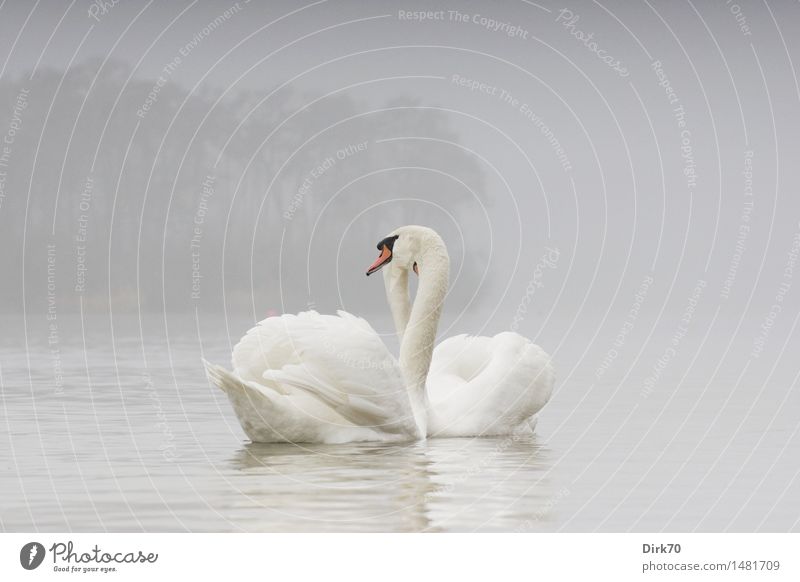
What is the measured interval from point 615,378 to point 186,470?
6785 millimetres

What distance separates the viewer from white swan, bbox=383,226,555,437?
10125 millimetres

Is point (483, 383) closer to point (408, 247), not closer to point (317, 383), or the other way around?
point (408, 247)

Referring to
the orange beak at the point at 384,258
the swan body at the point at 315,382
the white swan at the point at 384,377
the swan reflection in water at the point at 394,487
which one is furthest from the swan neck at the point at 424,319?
the swan body at the point at 315,382

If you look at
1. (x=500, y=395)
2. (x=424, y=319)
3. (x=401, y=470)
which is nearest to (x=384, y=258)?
(x=424, y=319)

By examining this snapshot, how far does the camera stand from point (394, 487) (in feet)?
26.6

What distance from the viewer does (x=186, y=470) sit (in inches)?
341

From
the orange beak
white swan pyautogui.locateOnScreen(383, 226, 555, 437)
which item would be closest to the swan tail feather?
white swan pyautogui.locateOnScreen(383, 226, 555, 437)

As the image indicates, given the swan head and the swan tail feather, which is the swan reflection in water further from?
the swan head

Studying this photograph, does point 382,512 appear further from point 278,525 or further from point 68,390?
point 68,390

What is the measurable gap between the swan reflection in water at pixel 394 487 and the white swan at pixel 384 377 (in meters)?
0.15

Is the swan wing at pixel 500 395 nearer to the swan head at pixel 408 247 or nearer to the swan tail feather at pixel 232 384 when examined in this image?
the swan head at pixel 408 247

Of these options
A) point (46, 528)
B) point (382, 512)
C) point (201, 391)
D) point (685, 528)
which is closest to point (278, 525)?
point (382, 512)

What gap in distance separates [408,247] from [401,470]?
2196mm

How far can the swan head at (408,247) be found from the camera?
1038cm
